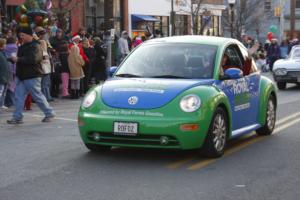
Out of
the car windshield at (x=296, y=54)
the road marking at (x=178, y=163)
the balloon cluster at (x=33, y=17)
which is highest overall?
the balloon cluster at (x=33, y=17)

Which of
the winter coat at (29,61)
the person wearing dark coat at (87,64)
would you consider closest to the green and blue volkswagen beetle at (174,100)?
the winter coat at (29,61)

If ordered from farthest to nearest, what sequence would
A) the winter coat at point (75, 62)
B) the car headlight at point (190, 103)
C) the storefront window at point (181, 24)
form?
the storefront window at point (181, 24), the winter coat at point (75, 62), the car headlight at point (190, 103)

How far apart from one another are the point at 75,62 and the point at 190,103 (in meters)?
9.69

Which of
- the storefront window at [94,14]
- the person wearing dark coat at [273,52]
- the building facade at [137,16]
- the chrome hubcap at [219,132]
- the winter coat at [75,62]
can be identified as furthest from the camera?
the storefront window at [94,14]

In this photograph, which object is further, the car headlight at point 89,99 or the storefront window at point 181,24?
the storefront window at point 181,24

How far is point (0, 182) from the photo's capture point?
6.81 metres

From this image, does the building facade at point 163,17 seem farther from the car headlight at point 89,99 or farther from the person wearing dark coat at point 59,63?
the car headlight at point 89,99

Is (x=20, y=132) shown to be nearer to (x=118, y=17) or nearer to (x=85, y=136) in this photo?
(x=85, y=136)

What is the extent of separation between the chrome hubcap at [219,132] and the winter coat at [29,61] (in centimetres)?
437

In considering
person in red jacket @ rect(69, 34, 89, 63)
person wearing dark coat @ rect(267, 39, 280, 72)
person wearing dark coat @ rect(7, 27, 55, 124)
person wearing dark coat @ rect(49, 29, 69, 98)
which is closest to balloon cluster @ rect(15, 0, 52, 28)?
person wearing dark coat @ rect(49, 29, 69, 98)

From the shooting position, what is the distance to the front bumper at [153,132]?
7602 millimetres

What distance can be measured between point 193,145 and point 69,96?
1016 cm

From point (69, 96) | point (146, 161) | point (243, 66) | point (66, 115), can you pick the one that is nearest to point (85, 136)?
point (146, 161)

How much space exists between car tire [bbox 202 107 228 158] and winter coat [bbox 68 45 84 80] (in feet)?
30.1
